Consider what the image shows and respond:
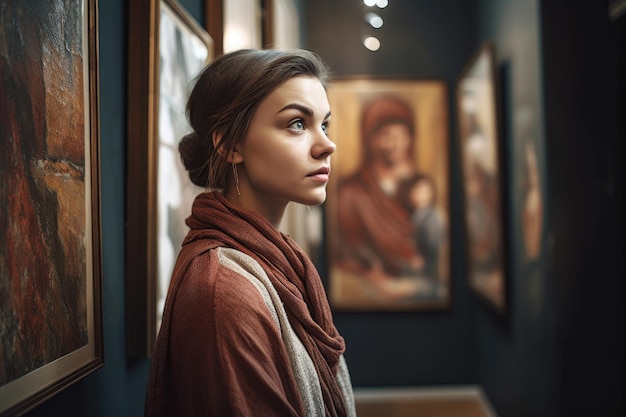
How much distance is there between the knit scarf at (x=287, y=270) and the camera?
1272 mm

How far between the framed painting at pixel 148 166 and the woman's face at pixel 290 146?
12.4 inches

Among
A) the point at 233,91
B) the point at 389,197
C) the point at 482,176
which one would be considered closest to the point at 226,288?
the point at 233,91

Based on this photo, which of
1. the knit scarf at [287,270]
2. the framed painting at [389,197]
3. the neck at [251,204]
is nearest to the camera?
the knit scarf at [287,270]

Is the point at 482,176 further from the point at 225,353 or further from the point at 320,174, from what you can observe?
the point at 225,353

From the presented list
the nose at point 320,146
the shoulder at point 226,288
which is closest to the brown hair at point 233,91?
the nose at point 320,146

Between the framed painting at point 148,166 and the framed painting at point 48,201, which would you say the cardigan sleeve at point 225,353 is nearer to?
the framed painting at point 48,201

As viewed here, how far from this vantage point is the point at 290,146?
1.32 meters

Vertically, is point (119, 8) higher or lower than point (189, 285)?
higher

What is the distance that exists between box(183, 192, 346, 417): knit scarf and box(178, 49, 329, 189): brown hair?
0.10 meters

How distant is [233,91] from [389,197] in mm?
3590

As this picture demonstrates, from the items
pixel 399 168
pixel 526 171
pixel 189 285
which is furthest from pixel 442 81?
pixel 189 285

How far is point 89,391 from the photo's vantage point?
1.29m

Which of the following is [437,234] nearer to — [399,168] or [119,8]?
[399,168]

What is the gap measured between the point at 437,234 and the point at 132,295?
11.8 feet
